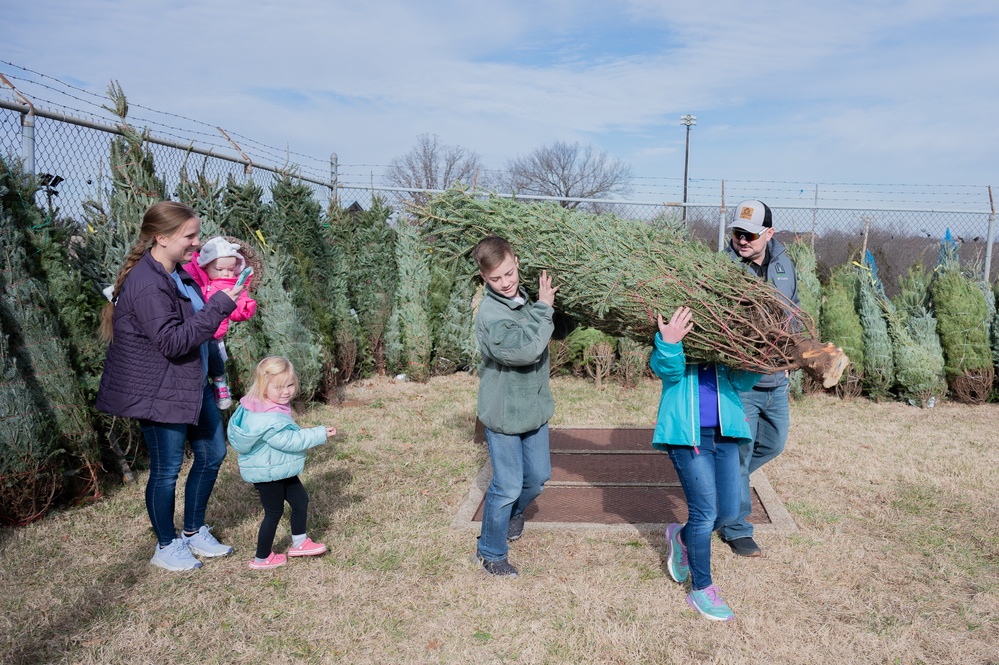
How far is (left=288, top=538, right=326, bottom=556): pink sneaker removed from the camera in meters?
3.80

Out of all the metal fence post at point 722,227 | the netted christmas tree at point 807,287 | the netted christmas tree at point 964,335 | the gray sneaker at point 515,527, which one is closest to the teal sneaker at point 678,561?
the gray sneaker at point 515,527

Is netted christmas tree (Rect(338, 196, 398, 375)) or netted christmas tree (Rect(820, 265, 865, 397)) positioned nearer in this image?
netted christmas tree (Rect(820, 265, 865, 397))

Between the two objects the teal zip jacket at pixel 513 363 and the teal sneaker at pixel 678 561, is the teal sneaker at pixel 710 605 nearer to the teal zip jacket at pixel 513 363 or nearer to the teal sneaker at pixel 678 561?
the teal sneaker at pixel 678 561

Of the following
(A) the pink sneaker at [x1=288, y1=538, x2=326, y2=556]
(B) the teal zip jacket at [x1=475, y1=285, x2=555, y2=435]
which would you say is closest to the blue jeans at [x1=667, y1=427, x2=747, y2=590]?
(B) the teal zip jacket at [x1=475, y1=285, x2=555, y2=435]

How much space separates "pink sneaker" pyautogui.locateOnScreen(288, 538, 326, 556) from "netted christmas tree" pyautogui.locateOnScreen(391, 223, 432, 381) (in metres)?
5.19

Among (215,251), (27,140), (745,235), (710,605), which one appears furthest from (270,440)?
(27,140)

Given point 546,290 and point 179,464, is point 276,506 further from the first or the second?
point 546,290

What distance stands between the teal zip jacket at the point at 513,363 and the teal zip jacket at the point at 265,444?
0.95 m

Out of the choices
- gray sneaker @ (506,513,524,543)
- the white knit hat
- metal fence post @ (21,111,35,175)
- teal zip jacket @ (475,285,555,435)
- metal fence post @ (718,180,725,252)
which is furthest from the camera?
metal fence post @ (718,180,725,252)

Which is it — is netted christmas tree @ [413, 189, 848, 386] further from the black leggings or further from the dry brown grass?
the black leggings

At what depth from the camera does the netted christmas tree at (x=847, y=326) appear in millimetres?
7715

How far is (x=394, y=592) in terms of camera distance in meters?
3.48

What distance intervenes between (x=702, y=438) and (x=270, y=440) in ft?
6.79

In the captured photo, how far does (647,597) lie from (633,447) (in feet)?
8.41
